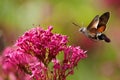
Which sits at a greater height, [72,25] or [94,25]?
[72,25]

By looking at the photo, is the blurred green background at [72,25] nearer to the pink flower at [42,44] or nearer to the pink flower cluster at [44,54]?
the pink flower cluster at [44,54]

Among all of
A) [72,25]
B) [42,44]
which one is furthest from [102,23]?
[72,25]

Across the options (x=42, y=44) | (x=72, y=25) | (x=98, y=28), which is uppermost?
(x=72, y=25)

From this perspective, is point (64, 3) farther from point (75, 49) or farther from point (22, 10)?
point (75, 49)

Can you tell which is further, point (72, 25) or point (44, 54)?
point (72, 25)

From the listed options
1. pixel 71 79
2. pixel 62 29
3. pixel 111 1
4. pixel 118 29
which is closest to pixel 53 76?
pixel 71 79

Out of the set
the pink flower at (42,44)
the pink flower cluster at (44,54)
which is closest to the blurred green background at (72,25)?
the pink flower cluster at (44,54)

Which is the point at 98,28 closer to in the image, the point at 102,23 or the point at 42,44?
the point at 102,23
